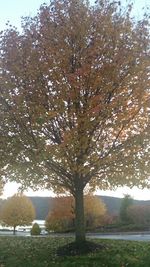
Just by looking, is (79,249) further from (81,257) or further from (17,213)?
(17,213)

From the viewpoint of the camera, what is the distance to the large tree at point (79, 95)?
58.4ft

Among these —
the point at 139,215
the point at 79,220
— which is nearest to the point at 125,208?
the point at 139,215

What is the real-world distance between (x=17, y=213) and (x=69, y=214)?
7040 millimetres

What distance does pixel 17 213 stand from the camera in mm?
54219

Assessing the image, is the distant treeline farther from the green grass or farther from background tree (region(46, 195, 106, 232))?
the green grass

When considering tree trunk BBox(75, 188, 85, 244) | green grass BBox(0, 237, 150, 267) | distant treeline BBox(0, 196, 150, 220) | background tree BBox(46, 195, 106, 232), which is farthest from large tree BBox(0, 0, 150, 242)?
distant treeline BBox(0, 196, 150, 220)

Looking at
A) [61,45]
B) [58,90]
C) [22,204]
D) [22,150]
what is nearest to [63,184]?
[22,150]

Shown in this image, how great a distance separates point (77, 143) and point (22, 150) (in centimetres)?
263

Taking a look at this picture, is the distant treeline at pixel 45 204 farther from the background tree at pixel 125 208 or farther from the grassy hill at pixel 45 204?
the background tree at pixel 125 208

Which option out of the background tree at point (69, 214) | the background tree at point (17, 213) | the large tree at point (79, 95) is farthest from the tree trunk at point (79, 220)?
the background tree at point (17, 213)

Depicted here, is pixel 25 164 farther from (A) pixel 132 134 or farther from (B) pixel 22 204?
(B) pixel 22 204

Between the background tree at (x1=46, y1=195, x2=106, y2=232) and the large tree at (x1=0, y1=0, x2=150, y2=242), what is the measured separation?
31.9m

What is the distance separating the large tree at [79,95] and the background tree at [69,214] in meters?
31.9

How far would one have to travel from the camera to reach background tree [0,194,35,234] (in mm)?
53750
